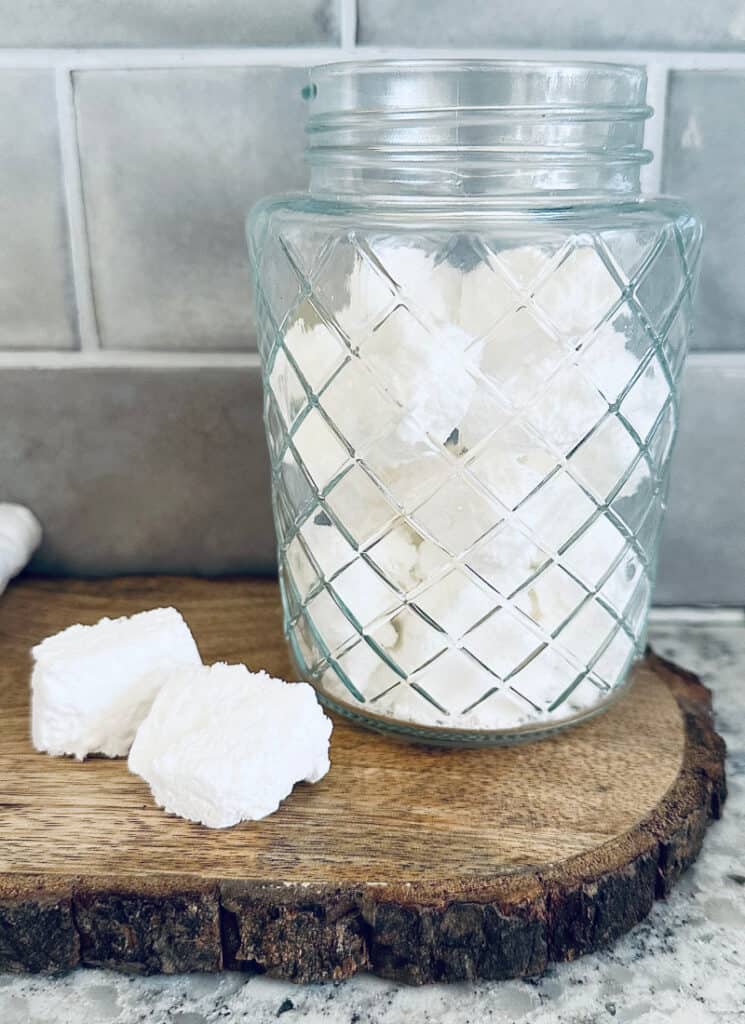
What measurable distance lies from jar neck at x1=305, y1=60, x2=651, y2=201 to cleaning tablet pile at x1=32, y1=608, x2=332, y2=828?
0.85ft

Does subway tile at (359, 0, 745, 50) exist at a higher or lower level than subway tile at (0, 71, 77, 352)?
higher

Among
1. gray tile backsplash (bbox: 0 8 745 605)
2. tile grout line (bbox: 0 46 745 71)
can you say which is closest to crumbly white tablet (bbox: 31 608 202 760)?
gray tile backsplash (bbox: 0 8 745 605)

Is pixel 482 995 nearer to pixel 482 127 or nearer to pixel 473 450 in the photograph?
pixel 473 450

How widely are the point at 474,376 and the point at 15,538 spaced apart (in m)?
0.40

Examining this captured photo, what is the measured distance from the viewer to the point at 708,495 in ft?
2.42

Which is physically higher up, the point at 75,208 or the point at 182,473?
the point at 75,208

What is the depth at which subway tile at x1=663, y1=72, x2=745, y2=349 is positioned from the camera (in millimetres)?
653

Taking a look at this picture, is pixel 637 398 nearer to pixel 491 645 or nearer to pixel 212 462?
pixel 491 645

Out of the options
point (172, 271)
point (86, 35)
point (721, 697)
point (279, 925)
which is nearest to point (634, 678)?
point (721, 697)

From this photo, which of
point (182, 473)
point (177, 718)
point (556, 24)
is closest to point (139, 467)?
point (182, 473)

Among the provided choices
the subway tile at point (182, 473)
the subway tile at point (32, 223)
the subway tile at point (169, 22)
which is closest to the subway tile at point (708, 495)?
the subway tile at point (182, 473)

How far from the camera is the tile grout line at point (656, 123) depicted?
0.65 m

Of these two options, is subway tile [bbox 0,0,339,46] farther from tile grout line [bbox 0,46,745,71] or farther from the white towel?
the white towel

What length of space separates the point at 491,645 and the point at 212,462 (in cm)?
31
